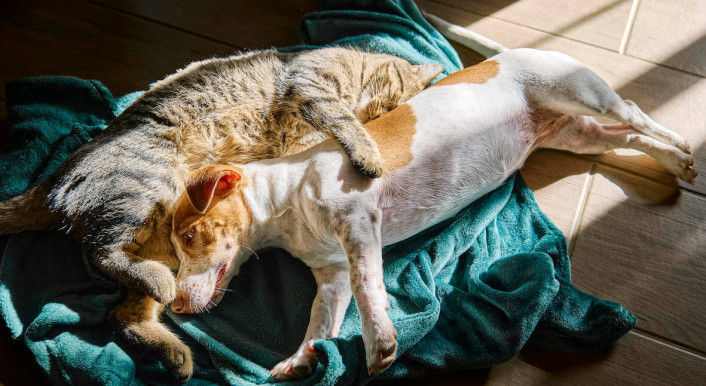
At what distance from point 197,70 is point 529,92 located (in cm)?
135

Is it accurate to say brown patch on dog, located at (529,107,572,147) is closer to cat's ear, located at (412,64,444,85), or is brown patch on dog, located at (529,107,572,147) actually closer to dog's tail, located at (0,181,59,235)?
cat's ear, located at (412,64,444,85)

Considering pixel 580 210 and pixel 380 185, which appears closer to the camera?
pixel 380 185

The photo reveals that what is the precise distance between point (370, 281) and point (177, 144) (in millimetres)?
906

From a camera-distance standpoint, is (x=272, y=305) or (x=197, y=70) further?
(x=197, y=70)

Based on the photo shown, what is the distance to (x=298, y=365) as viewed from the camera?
1720 mm

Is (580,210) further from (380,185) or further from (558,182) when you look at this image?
(380,185)

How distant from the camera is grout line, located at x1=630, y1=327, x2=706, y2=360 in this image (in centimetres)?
184

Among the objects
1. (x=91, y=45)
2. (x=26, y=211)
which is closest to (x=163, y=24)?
(x=91, y=45)

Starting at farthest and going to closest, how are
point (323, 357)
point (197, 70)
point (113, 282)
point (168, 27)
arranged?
point (168, 27) < point (197, 70) < point (113, 282) < point (323, 357)

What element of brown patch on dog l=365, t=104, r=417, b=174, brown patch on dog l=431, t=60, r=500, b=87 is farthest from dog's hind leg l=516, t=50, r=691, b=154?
brown patch on dog l=365, t=104, r=417, b=174

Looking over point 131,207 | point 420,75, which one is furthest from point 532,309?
point 131,207

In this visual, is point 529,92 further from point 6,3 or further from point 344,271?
point 6,3

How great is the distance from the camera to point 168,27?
2660 millimetres

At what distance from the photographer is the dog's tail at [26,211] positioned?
Result: 6.25 ft
